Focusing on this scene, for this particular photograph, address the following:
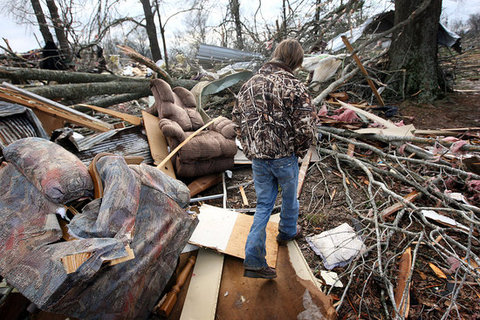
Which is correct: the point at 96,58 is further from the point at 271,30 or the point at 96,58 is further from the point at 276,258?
the point at 276,258

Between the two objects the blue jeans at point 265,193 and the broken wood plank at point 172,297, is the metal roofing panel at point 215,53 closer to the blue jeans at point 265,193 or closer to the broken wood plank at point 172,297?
the blue jeans at point 265,193

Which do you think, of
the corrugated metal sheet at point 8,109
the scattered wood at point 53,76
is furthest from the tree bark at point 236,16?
the corrugated metal sheet at point 8,109

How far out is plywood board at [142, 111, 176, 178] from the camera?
11.0ft

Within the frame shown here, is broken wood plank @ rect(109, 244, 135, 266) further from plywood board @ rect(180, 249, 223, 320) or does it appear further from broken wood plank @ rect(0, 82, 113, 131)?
broken wood plank @ rect(0, 82, 113, 131)

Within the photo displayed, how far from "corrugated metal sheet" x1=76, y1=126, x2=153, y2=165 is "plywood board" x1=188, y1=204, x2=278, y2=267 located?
1400 millimetres

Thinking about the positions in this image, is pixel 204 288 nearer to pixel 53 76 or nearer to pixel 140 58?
pixel 140 58

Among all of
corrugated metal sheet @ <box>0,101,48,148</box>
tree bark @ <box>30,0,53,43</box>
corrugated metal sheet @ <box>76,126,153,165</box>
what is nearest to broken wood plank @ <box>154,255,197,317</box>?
corrugated metal sheet @ <box>76,126,153,165</box>

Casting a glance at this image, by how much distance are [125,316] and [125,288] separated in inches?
7.3

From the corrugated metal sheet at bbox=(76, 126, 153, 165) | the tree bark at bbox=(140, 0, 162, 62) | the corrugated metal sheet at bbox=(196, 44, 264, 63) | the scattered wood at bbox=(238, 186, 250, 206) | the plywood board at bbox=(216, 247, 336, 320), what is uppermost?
the tree bark at bbox=(140, 0, 162, 62)

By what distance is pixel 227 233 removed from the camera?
2.44m

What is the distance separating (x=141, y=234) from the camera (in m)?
1.48

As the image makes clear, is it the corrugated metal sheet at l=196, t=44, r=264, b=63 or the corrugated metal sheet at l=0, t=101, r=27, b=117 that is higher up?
the corrugated metal sheet at l=196, t=44, r=264, b=63

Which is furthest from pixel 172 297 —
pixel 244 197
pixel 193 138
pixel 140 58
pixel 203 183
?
pixel 140 58

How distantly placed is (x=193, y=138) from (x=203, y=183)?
64cm
